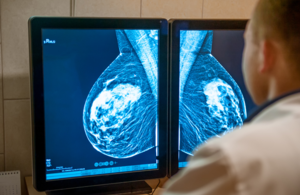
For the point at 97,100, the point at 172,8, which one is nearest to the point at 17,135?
the point at 97,100

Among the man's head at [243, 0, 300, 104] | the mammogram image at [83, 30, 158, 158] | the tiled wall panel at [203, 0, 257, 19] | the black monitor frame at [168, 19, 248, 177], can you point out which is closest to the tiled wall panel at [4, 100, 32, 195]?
the mammogram image at [83, 30, 158, 158]

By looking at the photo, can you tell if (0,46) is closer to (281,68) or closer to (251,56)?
(251,56)

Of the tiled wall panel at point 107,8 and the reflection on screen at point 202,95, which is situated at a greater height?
the tiled wall panel at point 107,8

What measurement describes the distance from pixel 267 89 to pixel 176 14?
1005 mm

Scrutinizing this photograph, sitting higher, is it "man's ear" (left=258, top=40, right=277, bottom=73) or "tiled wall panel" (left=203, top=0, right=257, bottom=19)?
"tiled wall panel" (left=203, top=0, right=257, bottom=19)

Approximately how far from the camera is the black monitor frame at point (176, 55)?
4.88ft

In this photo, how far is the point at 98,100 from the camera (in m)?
1.43

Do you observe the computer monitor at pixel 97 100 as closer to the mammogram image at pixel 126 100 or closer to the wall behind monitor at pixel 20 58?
the mammogram image at pixel 126 100

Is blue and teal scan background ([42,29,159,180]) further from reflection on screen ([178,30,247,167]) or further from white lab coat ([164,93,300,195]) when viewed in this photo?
white lab coat ([164,93,300,195])

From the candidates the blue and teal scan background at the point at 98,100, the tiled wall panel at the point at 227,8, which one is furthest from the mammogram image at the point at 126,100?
the tiled wall panel at the point at 227,8

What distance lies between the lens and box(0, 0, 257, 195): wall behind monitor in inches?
61.7

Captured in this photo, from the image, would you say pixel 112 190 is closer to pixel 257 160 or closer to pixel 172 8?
pixel 172 8

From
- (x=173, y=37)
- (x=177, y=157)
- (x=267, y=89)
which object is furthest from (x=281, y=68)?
(x=177, y=157)

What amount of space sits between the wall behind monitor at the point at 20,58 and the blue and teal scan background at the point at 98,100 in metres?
0.30
